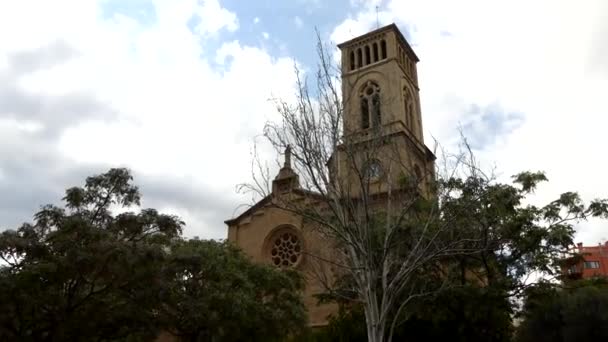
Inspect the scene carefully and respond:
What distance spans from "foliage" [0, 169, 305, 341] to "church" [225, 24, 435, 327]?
2.73m

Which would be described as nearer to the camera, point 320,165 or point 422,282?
point 320,165

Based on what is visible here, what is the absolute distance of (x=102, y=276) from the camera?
11.6m

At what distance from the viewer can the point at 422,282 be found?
1521 cm

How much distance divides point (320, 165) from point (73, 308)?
678 cm

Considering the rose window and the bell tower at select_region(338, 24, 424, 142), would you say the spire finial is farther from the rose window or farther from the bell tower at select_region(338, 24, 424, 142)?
the bell tower at select_region(338, 24, 424, 142)

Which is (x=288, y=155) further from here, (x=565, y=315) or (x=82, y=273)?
(x=565, y=315)

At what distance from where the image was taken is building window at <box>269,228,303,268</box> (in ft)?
82.6

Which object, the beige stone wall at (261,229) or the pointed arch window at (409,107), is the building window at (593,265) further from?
the beige stone wall at (261,229)

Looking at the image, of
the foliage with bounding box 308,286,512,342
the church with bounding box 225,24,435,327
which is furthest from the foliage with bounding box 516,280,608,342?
the church with bounding box 225,24,435,327

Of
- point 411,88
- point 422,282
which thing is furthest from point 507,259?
point 411,88

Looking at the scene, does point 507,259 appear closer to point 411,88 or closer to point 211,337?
point 211,337

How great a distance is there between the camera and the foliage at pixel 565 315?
15.0 m

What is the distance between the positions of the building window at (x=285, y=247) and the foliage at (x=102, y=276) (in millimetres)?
10620

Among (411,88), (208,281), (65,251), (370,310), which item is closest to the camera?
(370,310)
